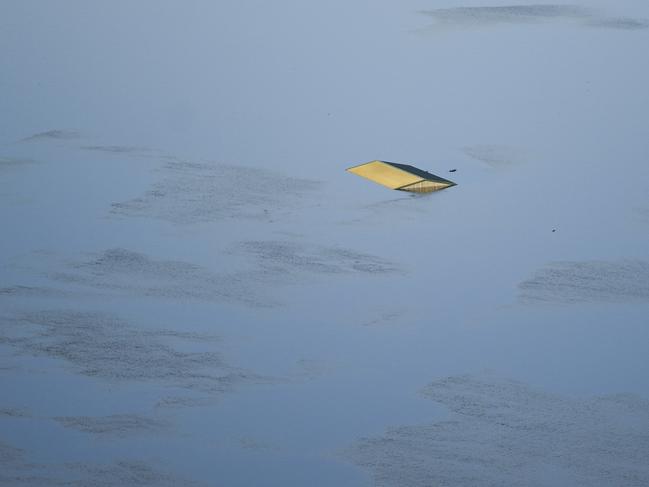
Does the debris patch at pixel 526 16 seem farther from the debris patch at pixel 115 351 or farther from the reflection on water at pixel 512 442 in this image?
the reflection on water at pixel 512 442

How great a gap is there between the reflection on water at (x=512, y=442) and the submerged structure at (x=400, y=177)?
1.86 m

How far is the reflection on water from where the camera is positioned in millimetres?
3678

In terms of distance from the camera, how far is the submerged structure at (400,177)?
5949 mm

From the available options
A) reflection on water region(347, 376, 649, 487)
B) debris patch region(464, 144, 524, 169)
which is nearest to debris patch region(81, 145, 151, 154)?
debris patch region(464, 144, 524, 169)

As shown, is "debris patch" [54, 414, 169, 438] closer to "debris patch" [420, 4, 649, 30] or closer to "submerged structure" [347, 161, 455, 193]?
"submerged structure" [347, 161, 455, 193]

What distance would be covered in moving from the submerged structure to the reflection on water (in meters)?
1.86

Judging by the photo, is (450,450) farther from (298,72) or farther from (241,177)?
(298,72)

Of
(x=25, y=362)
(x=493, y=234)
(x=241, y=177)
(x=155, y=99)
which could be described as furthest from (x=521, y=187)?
(x=25, y=362)

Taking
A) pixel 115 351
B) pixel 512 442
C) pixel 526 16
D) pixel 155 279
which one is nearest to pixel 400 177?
pixel 155 279

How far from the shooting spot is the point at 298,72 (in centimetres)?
757

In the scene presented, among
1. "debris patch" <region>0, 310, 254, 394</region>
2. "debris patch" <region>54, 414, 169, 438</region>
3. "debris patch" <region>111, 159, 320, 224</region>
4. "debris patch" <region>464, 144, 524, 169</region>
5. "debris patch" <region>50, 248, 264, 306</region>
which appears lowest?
"debris patch" <region>54, 414, 169, 438</region>

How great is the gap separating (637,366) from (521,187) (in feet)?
5.77

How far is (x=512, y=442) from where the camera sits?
3.86 meters

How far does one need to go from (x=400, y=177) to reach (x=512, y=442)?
2.39 metres
